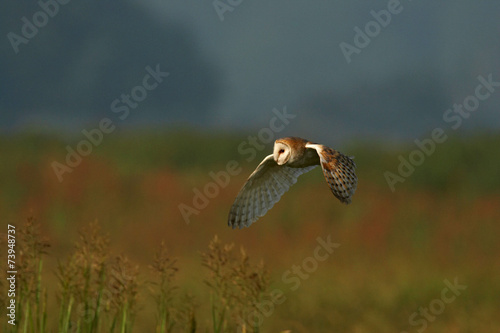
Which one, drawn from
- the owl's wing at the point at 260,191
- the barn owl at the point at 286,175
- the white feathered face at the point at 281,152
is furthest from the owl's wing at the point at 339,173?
the owl's wing at the point at 260,191

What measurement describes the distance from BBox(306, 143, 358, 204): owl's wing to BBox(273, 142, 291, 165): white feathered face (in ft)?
0.55

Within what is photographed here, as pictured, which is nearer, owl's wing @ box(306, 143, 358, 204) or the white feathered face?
owl's wing @ box(306, 143, 358, 204)

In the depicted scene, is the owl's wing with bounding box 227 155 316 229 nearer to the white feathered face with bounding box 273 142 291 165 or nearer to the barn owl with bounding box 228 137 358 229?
the barn owl with bounding box 228 137 358 229

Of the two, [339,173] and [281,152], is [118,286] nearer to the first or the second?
[281,152]

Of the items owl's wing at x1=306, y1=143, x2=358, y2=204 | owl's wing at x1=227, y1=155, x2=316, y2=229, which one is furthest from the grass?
owl's wing at x1=227, y1=155, x2=316, y2=229

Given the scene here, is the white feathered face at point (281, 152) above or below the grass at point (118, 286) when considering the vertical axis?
above

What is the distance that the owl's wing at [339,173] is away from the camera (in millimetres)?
3080

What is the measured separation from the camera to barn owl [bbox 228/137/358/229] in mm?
3154

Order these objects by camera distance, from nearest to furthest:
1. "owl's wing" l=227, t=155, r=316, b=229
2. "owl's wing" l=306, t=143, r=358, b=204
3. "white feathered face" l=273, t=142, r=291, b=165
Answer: "owl's wing" l=306, t=143, r=358, b=204, "white feathered face" l=273, t=142, r=291, b=165, "owl's wing" l=227, t=155, r=316, b=229

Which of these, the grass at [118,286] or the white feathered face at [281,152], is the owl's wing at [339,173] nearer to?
the white feathered face at [281,152]

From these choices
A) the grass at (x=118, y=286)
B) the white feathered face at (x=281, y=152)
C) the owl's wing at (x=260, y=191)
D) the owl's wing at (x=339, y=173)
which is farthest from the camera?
the owl's wing at (x=260, y=191)

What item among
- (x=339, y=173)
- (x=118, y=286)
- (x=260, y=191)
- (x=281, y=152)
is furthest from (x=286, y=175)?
(x=118, y=286)

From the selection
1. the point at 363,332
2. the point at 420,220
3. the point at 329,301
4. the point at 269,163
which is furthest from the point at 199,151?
the point at 269,163

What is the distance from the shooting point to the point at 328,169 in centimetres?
321
